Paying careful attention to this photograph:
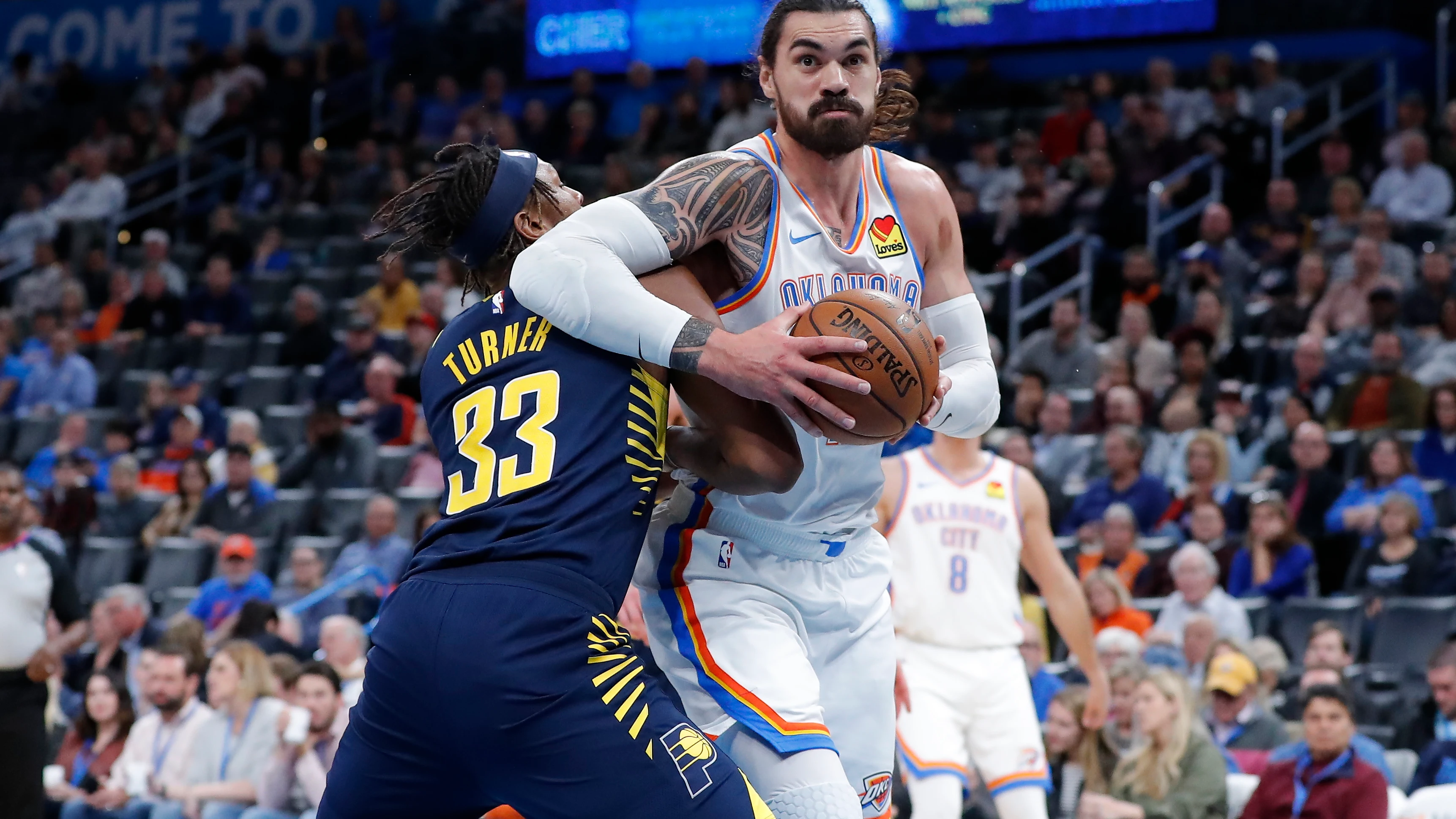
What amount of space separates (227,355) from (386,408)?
9.29 ft

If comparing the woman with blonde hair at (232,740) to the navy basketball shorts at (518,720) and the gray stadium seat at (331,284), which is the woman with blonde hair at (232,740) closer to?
the navy basketball shorts at (518,720)

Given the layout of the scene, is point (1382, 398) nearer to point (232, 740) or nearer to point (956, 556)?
point (956, 556)

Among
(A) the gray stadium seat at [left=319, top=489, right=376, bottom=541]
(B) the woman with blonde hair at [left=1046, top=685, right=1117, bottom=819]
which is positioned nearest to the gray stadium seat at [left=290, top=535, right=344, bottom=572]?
(A) the gray stadium seat at [left=319, top=489, right=376, bottom=541]

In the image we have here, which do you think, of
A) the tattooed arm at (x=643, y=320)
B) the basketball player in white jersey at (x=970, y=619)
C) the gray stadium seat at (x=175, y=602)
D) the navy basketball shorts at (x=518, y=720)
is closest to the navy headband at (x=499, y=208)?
the tattooed arm at (x=643, y=320)

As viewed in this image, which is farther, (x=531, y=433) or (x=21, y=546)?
(x=21, y=546)

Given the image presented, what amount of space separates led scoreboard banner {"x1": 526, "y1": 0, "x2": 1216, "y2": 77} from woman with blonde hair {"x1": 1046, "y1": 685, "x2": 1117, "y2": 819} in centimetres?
672

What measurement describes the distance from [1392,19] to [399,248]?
12.5 metres

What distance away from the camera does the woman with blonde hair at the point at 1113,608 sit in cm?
886

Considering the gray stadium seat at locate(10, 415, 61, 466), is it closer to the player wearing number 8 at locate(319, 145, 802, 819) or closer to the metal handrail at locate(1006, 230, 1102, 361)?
the metal handrail at locate(1006, 230, 1102, 361)

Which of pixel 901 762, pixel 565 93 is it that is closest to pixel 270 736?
pixel 901 762

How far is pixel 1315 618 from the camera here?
8.88 m

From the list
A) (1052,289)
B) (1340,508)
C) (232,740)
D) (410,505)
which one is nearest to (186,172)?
(410,505)

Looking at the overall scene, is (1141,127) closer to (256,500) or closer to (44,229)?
(256,500)

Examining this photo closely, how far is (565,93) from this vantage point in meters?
17.4
